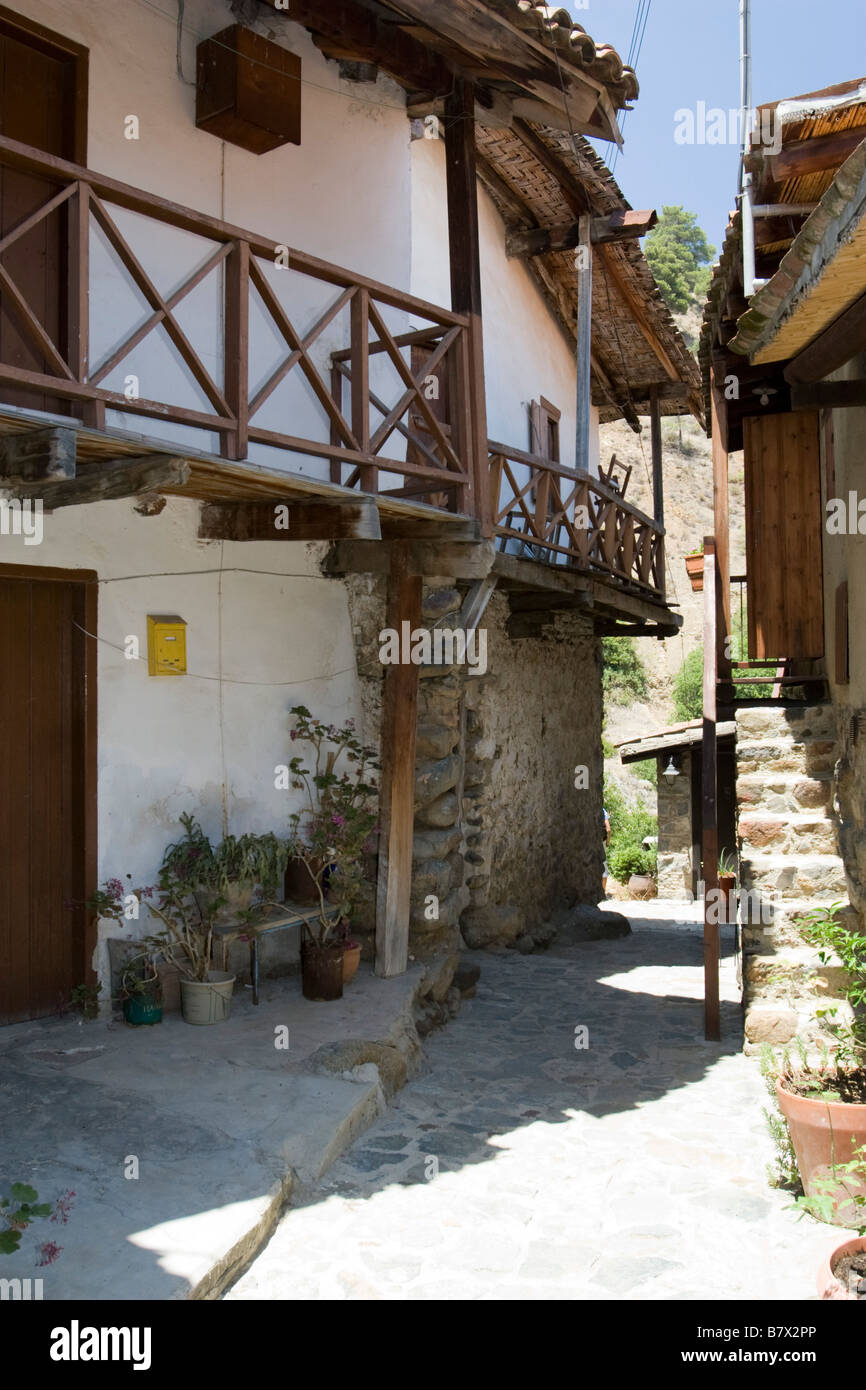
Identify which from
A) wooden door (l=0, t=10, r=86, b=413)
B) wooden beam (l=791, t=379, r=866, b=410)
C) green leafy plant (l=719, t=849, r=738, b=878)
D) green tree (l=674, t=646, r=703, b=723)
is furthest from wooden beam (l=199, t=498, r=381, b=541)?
green tree (l=674, t=646, r=703, b=723)

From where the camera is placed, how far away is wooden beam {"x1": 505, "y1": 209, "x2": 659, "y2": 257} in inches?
384

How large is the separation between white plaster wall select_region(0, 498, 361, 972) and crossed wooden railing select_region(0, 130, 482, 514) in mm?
781

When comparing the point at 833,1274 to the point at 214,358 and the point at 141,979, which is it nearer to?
the point at 141,979

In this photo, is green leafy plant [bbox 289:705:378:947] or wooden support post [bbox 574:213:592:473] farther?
wooden support post [bbox 574:213:592:473]

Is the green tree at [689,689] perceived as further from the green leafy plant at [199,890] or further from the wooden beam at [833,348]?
the wooden beam at [833,348]

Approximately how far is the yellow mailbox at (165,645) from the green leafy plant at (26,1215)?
3.16 meters

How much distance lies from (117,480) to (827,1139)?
4168 millimetres

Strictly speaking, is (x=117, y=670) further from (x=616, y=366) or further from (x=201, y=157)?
(x=616, y=366)

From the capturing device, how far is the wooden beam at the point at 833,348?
446 cm

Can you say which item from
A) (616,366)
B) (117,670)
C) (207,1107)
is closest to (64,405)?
(117,670)

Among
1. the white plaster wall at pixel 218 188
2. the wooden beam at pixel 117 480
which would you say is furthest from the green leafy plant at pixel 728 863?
the wooden beam at pixel 117 480

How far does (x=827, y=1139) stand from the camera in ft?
15.0

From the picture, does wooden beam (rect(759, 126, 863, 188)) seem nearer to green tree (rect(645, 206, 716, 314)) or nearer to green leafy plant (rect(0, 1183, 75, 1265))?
green leafy plant (rect(0, 1183, 75, 1265))

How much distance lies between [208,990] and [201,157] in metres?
5.02
